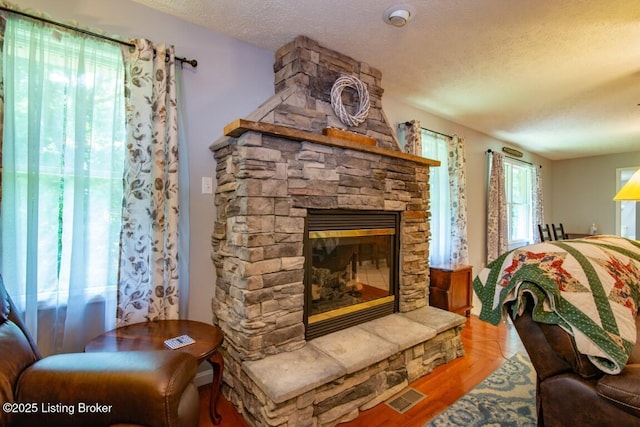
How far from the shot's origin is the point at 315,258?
2.07 meters

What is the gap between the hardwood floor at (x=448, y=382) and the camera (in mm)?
1701

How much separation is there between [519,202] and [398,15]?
16.4 ft

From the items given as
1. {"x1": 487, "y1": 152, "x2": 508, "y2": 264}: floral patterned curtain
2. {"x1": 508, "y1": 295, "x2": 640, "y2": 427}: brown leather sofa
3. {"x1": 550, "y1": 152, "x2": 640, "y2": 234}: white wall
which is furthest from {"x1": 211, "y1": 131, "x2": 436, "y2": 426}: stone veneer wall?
{"x1": 550, "y1": 152, "x2": 640, "y2": 234}: white wall

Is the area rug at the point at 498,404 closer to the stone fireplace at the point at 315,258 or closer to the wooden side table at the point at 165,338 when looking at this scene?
the stone fireplace at the point at 315,258

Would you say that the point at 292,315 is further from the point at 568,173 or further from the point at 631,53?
the point at 568,173

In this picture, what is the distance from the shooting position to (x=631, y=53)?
2.22 meters

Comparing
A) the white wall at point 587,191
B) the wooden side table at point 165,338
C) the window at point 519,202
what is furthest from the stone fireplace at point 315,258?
the white wall at point 587,191

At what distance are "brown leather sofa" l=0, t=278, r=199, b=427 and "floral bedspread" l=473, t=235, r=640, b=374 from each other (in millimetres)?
1302

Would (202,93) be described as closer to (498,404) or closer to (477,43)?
(477,43)

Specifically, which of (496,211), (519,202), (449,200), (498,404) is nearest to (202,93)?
(498,404)

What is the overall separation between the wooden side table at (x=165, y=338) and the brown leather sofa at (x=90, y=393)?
41 centimetres

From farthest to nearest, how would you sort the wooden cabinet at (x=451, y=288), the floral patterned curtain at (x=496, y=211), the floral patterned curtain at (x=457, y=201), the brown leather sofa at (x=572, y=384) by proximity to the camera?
the floral patterned curtain at (x=496, y=211) → the floral patterned curtain at (x=457, y=201) → the wooden cabinet at (x=451, y=288) → the brown leather sofa at (x=572, y=384)

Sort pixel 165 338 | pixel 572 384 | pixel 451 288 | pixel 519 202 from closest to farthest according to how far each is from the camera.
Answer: pixel 572 384 → pixel 165 338 → pixel 451 288 → pixel 519 202

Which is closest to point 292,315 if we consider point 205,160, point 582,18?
point 205,160
